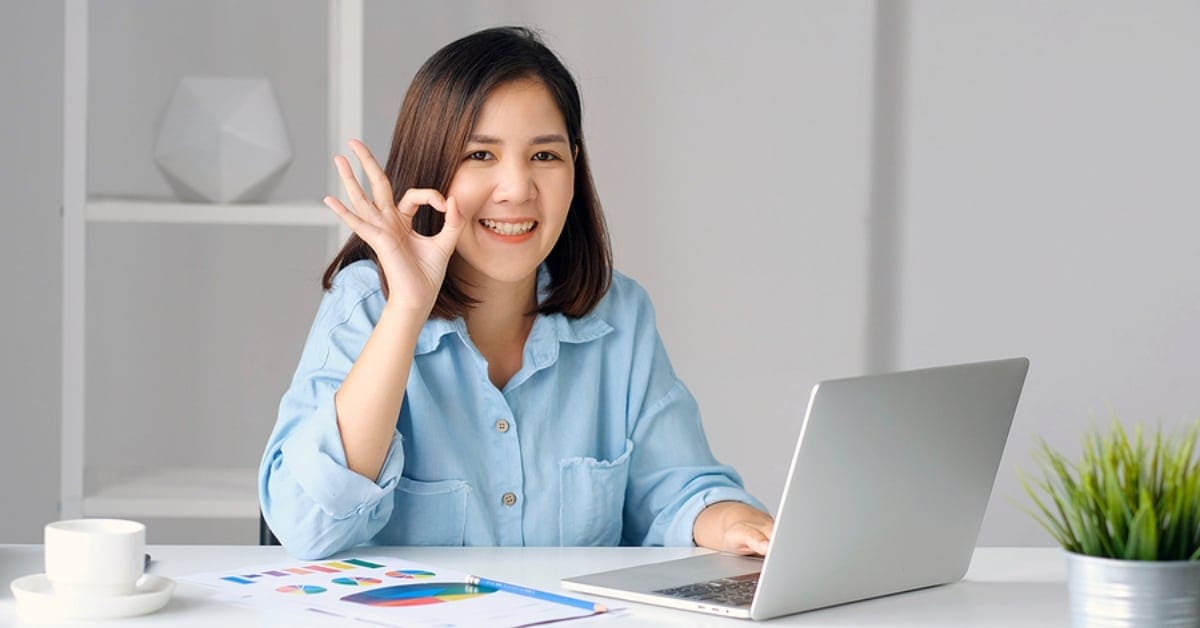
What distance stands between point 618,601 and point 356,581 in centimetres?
25

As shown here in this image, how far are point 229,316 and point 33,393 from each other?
45cm

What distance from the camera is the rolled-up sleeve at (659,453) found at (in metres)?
1.91

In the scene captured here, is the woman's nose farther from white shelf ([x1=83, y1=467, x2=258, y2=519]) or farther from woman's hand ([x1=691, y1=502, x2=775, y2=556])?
white shelf ([x1=83, y1=467, x2=258, y2=519])

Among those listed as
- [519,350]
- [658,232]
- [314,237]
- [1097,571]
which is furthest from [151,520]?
[1097,571]

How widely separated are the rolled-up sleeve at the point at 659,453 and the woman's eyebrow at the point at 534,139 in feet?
0.90

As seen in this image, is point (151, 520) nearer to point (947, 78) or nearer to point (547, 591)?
point (947, 78)

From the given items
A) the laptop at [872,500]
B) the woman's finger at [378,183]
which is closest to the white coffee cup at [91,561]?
the laptop at [872,500]

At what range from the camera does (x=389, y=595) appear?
1394mm

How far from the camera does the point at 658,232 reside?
3.53 m

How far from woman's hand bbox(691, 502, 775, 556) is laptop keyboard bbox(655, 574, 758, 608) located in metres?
0.15

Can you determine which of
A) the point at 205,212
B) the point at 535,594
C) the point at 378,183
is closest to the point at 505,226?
the point at 378,183

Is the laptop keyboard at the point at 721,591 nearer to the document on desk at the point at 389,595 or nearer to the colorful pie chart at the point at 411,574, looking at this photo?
the document on desk at the point at 389,595

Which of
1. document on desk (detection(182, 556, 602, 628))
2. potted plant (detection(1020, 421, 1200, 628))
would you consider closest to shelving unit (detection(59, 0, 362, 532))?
document on desk (detection(182, 556, 602, 628))

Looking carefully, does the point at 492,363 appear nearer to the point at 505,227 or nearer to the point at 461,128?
the point at 505,227
